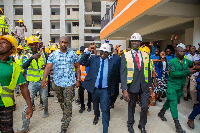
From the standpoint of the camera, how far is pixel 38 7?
24984mm

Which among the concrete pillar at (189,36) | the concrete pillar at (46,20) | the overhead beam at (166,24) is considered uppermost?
the concrete pillar at (46,20)

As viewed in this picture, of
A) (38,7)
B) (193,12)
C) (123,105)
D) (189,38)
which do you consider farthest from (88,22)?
(123,105)

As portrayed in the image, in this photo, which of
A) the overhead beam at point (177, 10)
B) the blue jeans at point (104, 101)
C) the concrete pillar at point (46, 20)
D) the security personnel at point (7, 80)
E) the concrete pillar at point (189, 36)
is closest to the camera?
the security personnel at point (7, 80)

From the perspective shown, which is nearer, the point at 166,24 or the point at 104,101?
the point at 104,101

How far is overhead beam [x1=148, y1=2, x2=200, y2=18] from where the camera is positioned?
6.46 metres

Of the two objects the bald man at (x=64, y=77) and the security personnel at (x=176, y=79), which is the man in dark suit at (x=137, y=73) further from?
the bald man at (x=64, y=77)

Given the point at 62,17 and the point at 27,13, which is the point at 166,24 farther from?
the point at 27,13

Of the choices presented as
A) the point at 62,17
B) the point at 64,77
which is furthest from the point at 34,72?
the point at 62,17

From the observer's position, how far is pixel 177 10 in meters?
6.68

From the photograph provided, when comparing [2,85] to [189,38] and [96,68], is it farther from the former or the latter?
[189,38]

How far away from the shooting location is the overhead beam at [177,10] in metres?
6.46

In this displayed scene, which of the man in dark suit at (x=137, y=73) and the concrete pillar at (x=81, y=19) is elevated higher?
the concrete pillar at (x=81, y=19)

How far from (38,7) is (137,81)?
26.4 meters

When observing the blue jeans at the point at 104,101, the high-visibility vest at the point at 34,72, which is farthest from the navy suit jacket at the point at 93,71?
the high-visibility vest at the point at 34,72
